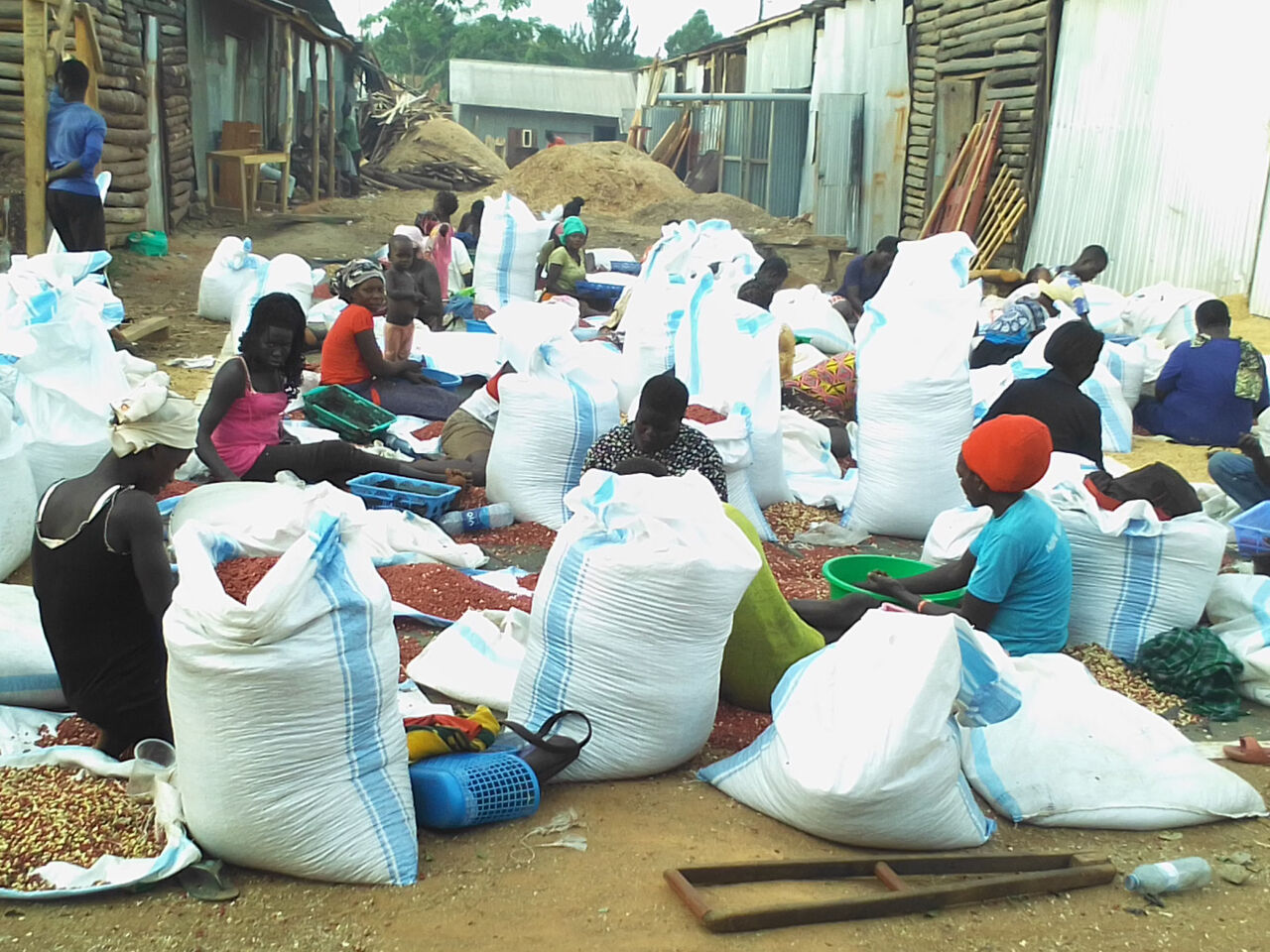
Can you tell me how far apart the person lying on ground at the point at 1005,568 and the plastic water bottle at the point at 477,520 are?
5.51ft

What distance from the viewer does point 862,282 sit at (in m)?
9.66

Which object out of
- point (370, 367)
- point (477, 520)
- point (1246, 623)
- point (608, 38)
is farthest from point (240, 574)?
point (608, 38)

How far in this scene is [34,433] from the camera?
4.80 meters

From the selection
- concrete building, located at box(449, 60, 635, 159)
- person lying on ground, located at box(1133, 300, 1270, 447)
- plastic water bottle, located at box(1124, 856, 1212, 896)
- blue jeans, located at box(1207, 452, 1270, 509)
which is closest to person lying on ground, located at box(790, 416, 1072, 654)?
plastic water bottle, located at box(1124, 856, 1212, 896)

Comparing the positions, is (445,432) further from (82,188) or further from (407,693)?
(82,188)

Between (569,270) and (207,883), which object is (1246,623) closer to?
(207,883)

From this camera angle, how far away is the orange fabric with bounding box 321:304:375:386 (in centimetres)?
653

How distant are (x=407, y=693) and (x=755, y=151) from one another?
19169mm

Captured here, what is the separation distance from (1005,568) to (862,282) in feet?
20.6

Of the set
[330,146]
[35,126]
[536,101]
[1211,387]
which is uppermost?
[536,101]

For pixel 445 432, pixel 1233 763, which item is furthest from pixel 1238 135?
pixel 1233 763

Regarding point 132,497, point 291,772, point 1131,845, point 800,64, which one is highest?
point 800,64

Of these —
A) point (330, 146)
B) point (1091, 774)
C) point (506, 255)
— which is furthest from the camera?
point (330, 146)

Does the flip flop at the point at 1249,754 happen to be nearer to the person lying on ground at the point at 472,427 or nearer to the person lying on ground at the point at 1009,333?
the person lying on ground at the point at 472,427
